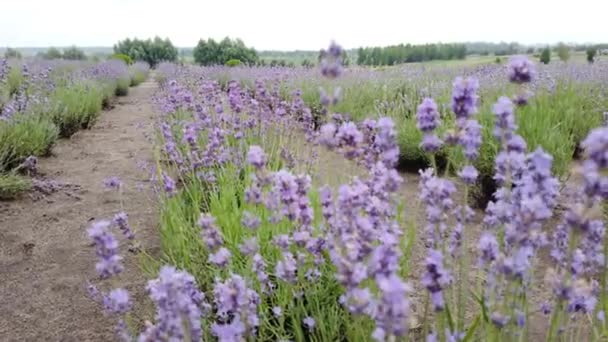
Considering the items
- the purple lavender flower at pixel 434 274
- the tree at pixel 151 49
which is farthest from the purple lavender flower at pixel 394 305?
the tree at pixel 151 49

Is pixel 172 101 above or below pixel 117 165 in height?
above

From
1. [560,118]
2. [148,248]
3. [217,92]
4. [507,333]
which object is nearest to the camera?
[507,333]

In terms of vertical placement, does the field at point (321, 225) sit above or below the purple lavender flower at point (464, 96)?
below

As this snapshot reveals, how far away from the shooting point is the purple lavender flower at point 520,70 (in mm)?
1278

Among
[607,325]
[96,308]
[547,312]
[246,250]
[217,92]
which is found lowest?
[96,308]

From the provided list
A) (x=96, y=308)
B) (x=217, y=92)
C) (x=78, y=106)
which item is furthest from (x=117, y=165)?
(x=96, y=308)

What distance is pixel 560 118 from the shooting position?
4953mm

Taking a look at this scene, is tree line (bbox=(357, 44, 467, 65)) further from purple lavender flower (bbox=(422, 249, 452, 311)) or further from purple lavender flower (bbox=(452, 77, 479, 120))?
purple lavender flower (bbox=(422, 249, 452, 311))

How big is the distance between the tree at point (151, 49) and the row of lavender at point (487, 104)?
917 inches

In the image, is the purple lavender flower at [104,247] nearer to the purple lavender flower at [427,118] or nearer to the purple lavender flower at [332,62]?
the purple lavender flower at [332,62]

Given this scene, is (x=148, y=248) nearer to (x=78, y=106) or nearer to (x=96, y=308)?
(x=96, y=308)

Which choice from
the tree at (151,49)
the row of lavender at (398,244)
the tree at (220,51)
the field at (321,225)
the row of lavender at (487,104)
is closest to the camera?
the row of lavender at (398,244)

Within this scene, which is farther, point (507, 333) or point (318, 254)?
point (318, 254)

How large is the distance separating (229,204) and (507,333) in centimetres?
164
